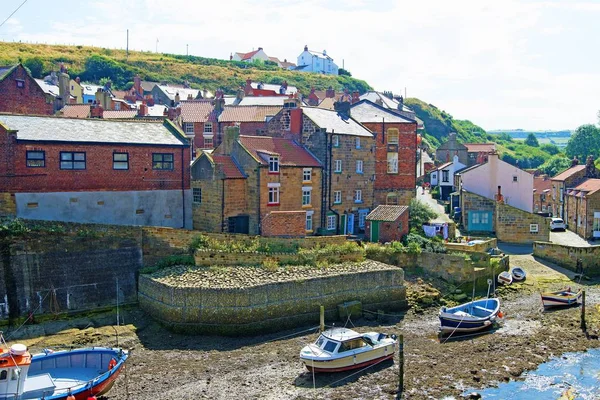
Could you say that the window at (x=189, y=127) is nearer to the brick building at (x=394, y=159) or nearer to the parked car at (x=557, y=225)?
the brick building at (x=394, y=159)

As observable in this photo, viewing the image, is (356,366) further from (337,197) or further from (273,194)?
(337,197)

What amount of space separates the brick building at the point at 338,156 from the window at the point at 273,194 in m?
4.69

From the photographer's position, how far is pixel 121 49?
142m

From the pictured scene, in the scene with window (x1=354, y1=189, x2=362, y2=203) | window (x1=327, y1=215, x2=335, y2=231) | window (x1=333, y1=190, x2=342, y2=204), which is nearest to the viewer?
window (x1=327, y1=215, x2=335, y2=231)

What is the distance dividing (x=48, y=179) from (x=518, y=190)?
3733 centimetres

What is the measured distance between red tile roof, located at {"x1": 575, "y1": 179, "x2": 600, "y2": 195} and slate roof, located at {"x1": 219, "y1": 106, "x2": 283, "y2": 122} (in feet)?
93.1

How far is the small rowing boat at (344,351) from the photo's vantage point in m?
23.9

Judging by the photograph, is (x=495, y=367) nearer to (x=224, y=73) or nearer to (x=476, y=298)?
(x=476, y=298)

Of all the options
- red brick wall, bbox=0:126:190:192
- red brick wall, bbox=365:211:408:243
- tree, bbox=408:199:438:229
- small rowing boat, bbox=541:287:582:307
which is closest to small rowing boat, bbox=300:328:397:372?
small rowing boat, bbox=541:287:582:307

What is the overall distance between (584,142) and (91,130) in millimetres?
89057

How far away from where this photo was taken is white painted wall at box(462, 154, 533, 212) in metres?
50.6

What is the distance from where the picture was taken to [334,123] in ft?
146

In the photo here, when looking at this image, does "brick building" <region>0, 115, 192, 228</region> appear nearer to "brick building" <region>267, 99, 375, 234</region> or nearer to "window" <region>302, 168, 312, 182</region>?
"window" <region>302, 168, 312, 182</region>

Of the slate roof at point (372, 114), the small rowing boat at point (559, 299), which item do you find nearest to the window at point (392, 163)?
the slate roof at point (372, 114)
